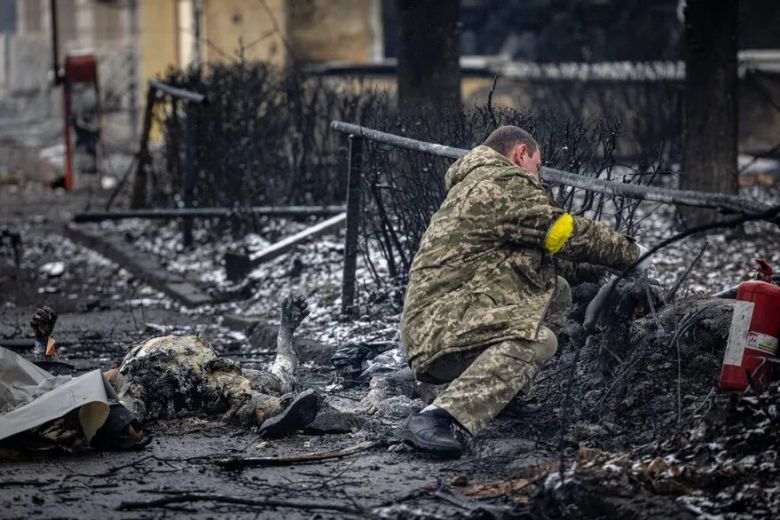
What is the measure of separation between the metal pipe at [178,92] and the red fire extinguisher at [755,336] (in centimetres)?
671

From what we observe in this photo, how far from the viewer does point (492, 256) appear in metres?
5.21

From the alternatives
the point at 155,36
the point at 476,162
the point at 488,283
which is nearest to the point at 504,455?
the point at 488,283

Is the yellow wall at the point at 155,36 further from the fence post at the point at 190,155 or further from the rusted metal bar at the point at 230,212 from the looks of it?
the fence post at the point at 190,155

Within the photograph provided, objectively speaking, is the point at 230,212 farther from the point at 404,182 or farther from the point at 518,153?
the point at 518,153

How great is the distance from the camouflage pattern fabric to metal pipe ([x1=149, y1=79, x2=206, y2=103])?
5938 millimetres

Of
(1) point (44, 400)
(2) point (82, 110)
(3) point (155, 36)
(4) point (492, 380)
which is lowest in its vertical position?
(1) point (44, 400)

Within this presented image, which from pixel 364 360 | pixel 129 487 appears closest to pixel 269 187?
pixel 364 360

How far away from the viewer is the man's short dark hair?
5.36 m

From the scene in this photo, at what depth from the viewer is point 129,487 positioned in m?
4.70

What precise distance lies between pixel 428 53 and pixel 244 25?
12900 mm

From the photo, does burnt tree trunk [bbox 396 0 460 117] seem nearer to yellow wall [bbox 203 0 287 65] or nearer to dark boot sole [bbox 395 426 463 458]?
dark boot sole [bbox 395 426 463 458]

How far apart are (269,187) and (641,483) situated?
7.14 metres

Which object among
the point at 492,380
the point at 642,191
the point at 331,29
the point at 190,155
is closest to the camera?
the point at 642,191

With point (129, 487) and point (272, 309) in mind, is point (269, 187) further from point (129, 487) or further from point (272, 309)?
point (129, 487)
